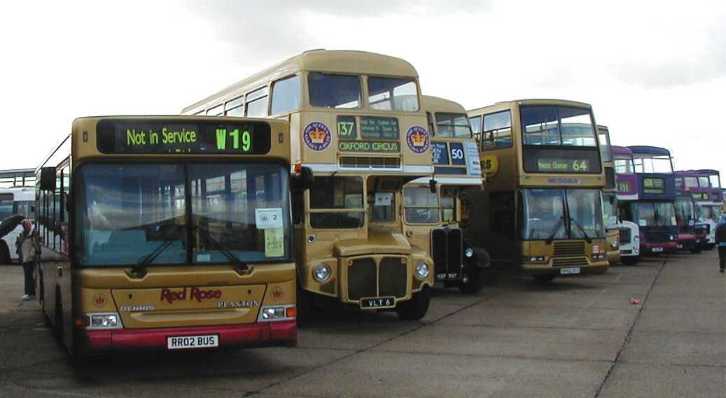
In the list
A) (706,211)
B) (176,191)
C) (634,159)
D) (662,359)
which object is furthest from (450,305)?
(706,211)

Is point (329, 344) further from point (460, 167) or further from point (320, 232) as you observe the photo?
point (460, 167)

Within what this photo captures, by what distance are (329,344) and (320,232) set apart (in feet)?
6.92

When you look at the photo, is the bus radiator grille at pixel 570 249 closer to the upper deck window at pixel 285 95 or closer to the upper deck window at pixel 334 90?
the upper deck window at pixel 334 90

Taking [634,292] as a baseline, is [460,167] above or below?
above

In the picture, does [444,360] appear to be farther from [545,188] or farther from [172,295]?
[545,188]

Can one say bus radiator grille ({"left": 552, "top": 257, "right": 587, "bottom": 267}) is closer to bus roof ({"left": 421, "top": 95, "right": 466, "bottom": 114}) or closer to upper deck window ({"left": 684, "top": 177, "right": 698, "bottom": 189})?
bus roof ({"left": 421, "top": 95, "right": 466, "bottom": 114})

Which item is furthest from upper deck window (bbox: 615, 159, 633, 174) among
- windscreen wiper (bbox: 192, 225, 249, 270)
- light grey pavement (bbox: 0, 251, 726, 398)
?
windscreen wiper (bbox: 192, 225, 249, 270)

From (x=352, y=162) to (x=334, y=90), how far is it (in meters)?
1.14

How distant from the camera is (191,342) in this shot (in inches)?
352

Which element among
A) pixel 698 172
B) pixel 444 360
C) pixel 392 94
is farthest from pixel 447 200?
pixel 698 172

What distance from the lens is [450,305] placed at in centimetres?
1752

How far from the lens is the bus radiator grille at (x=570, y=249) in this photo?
69.4ft

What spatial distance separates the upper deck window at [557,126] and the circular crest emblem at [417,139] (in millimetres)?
7420

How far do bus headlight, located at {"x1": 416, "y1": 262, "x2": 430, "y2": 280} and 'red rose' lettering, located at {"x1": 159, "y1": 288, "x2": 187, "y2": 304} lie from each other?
5463mm
